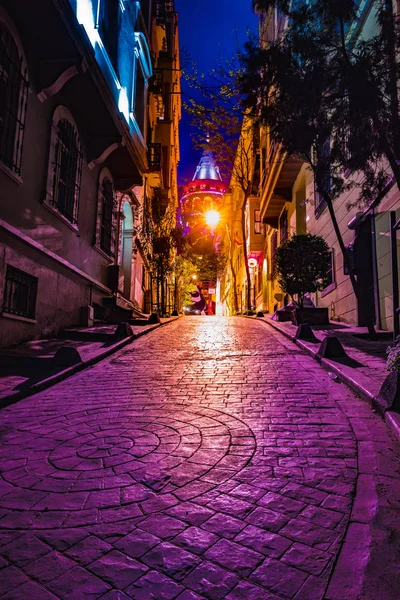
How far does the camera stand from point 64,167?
39.5 ft

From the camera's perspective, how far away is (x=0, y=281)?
8.17 meters

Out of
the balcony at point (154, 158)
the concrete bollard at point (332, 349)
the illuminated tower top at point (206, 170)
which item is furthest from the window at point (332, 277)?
the illuminated tower top at point (206, 170)

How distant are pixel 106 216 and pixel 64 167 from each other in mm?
4093

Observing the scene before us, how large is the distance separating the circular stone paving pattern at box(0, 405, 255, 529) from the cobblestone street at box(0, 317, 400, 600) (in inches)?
0.5

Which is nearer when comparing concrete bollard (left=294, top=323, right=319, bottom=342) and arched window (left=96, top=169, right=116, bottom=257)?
concrete bollard (left=294, top=323, right=319, bottom=342)

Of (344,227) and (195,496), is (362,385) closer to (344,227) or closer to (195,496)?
(195,496)

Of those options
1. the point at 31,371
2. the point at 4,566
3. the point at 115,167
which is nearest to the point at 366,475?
the point at 4,566

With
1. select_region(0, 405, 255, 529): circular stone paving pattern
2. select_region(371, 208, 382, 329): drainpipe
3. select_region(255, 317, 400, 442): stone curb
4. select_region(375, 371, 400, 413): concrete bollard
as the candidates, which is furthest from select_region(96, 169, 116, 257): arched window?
select_region(375, 371, 400, 413): concrete bollard

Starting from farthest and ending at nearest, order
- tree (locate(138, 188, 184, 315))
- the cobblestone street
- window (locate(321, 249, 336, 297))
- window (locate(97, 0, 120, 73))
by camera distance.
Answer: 1. tree (locate(138, 188, 184, 315))
2. window (locate(321, 249, 336, 297))
3. window (locate(97, 0, 120, 73))
4. the cobblestone street

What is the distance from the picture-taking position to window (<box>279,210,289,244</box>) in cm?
2378

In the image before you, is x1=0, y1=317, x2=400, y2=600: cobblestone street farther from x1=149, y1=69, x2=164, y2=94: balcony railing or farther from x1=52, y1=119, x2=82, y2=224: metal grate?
x1=149, y1=69, x2=164, y2=94: balcony railing

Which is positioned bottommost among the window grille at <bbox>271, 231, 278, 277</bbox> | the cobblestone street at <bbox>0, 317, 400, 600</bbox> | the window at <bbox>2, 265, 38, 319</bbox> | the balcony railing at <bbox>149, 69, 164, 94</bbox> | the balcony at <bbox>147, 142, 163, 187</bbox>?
the cobblestone street at <bbox>0, 317, 400, 600</bbox>

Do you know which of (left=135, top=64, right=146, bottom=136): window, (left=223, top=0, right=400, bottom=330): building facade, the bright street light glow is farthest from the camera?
the bright street light glow

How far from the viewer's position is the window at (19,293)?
8797 millimetres
